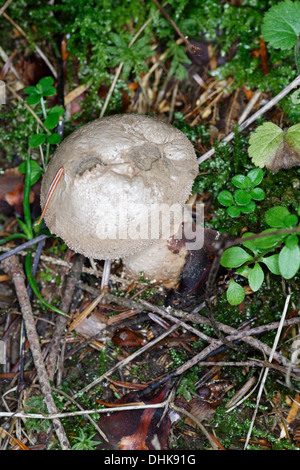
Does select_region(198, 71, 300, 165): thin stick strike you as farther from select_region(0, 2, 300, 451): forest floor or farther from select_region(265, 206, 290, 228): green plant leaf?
select_region(265, 206, 290, 228): green plant leaf

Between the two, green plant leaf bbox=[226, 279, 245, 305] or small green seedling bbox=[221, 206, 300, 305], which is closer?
small green seedling bbox=[221, 206, 300, 305]

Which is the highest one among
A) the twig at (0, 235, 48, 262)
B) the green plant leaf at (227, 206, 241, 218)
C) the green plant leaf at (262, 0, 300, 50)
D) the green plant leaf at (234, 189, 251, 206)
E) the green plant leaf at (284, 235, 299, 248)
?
the green plant leaf at (262, 0, 300, 50)

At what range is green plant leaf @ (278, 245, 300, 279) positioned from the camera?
2.16m

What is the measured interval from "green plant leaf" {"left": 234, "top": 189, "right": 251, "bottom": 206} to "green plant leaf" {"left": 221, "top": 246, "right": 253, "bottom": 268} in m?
0.33

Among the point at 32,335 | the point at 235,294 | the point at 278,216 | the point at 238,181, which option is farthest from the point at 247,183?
the point at 32,335

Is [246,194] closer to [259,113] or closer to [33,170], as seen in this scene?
[259,113]

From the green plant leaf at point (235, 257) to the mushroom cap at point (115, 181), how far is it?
0.44 meters

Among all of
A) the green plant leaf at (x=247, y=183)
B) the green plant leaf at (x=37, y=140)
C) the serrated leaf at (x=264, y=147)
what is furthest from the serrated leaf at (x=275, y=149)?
the green plant leaf at (x=37, y=140)

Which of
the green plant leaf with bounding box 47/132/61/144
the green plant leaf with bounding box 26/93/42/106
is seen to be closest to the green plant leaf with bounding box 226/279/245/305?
the green plant leaf with bounding box 47/132/61/144

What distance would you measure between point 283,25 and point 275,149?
84 cm

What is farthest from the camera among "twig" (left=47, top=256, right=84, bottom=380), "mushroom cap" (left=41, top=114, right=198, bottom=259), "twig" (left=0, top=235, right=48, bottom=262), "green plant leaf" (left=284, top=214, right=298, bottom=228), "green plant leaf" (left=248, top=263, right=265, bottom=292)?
"twig" (left=0, top=235, right=48, bottom=262)

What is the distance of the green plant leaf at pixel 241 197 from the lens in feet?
8.39

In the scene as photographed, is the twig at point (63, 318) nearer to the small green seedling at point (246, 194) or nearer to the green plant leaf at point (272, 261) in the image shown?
the small green seedling at point (246, 194)
